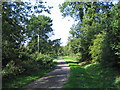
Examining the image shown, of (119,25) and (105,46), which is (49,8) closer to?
(119,25)

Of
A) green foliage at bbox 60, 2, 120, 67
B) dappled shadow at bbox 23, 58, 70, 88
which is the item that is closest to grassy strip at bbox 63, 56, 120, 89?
dappled shadow at bbox 23, 58, 70, 88

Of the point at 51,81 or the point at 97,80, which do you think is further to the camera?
the point at 97,80

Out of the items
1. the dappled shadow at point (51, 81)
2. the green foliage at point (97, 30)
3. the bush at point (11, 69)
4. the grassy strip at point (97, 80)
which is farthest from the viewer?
the green foliage at point (97, 30)

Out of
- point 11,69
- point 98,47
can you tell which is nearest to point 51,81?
point 11,69

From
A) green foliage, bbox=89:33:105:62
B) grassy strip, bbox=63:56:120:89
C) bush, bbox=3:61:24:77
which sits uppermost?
green foliage, bbox=89:33:105:62

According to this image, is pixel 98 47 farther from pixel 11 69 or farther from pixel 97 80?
pixel 11 69

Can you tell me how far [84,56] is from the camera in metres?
25.4

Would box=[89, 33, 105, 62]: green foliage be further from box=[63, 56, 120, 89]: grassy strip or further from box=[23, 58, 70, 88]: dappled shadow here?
box=[23, 58, 70, 88]: dappled shadow

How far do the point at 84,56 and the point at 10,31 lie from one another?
19206 mm

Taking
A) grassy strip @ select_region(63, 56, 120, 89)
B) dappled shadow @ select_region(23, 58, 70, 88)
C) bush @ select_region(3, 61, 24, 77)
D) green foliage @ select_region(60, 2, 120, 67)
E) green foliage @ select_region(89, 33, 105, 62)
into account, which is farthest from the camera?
green foliage @ select_region(89, 33, 105, 62)

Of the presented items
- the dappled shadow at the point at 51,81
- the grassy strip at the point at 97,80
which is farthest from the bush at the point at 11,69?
the grassy strip at the point at 97,80

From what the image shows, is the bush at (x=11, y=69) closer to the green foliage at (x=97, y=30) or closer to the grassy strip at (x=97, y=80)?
the grassy strip at (x=97, y=80)

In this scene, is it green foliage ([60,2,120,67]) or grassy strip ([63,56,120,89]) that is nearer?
grassy strip ([63,56,120,89])

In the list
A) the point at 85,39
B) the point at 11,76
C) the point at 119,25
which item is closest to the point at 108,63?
the point at 119,25
